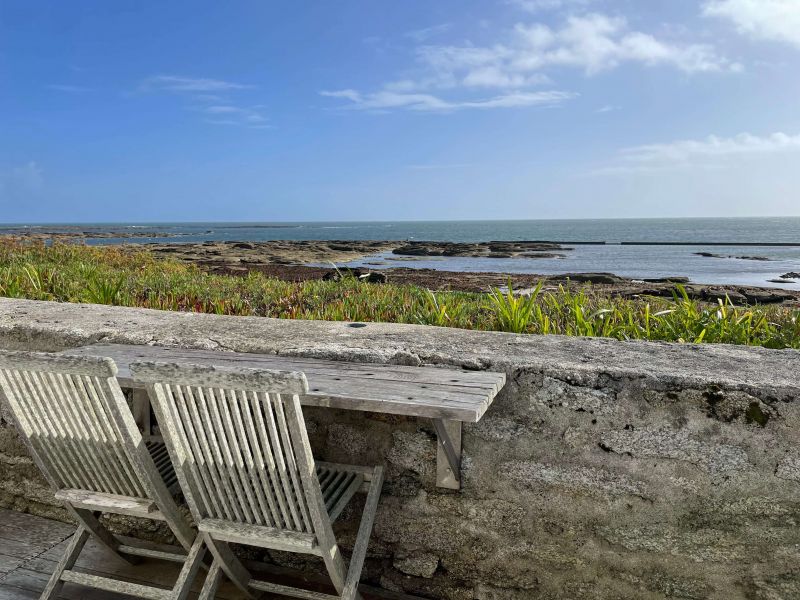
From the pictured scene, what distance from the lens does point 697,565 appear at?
2.15m

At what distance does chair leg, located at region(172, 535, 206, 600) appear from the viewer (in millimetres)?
2053

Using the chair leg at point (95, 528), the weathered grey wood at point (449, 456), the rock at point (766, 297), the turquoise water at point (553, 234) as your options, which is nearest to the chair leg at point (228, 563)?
the chair leg at point (95, 528)

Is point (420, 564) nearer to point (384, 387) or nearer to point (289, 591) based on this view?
point (289, 591)

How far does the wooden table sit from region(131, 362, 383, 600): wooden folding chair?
20cm

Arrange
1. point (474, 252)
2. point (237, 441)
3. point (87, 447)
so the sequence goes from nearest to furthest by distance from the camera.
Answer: point (237, 441) → point (87, 447) → point (474, 252)

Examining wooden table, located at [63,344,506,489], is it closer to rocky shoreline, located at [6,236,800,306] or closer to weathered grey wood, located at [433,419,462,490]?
weathered grey wood, located at [433,419,462,490]

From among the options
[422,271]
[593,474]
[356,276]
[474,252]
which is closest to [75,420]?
[593,474]

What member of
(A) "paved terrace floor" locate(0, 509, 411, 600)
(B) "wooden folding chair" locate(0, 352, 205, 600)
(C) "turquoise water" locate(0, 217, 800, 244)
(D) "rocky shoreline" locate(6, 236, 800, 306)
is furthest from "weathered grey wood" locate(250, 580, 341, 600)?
(C) "turquoise water" locate(0, 217, 800, 244)

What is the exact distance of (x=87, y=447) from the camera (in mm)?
2045

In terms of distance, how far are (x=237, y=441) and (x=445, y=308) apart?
7.64ft

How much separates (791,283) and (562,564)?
23.9m

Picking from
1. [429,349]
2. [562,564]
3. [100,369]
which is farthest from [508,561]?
[100,369]

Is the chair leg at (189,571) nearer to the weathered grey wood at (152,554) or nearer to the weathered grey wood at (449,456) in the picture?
the weathered grey wood at (152,554)

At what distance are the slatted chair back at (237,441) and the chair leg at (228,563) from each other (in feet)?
0.39
